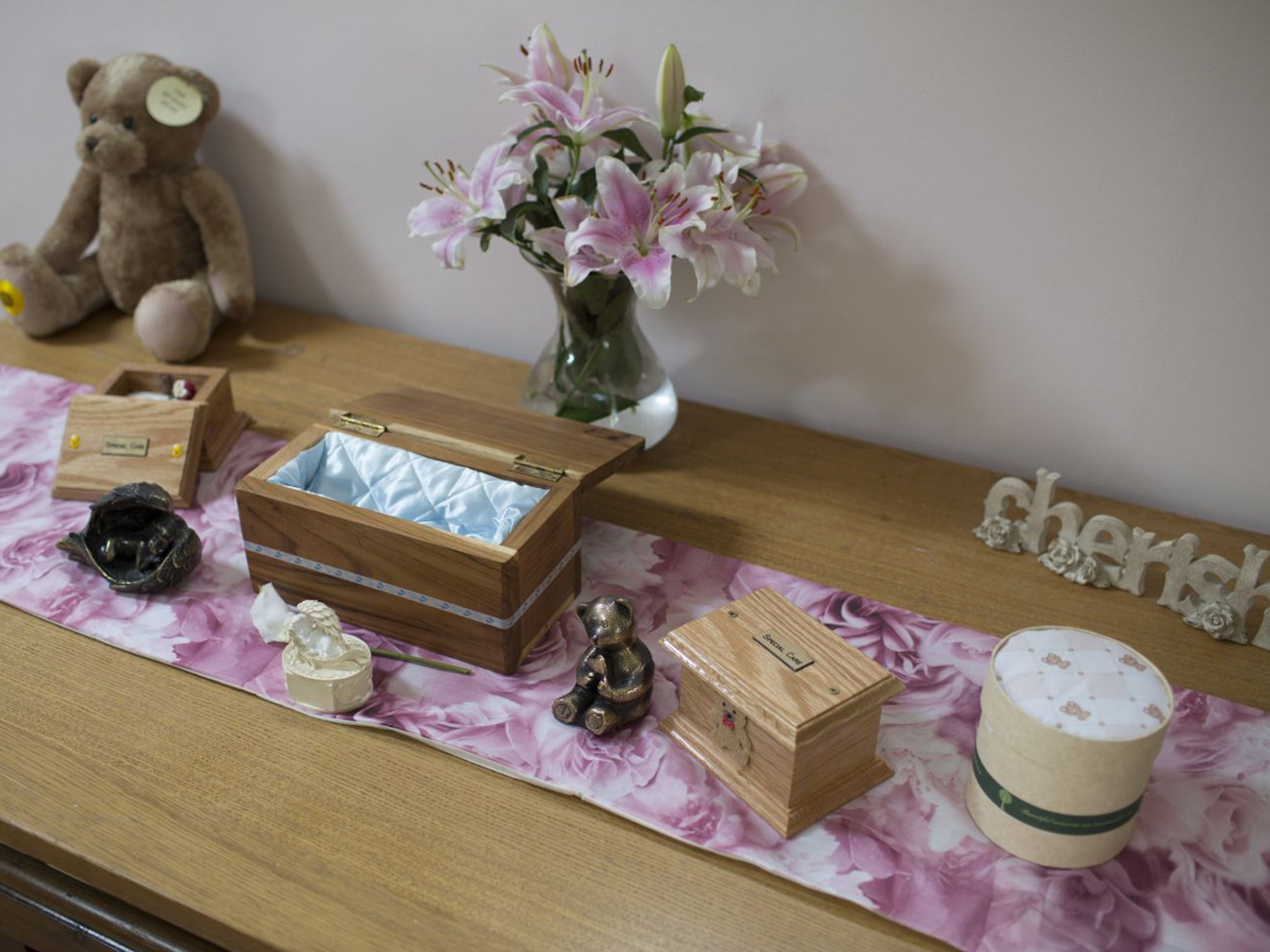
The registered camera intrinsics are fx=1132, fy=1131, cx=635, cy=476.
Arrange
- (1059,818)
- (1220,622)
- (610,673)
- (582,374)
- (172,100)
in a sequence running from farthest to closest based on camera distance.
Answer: (172,100) → (582,374) → (1220,622) → (610,673) → (1059,818)

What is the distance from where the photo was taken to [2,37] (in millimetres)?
1550

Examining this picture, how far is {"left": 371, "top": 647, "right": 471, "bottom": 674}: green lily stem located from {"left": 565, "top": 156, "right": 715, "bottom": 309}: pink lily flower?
1.18ft

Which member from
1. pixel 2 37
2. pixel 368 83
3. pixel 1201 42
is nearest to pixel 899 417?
pixel 1201 42

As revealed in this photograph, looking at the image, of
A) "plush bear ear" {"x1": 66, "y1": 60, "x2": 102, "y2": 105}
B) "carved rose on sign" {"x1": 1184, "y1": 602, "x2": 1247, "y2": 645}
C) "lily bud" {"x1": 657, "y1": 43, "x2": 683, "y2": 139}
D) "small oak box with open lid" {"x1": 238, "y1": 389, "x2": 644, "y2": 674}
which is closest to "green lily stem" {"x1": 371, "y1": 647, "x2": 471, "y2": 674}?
"small oak box with open lid" {"x1": 238, "y1": 389, "x2": 644, "y2": 674}

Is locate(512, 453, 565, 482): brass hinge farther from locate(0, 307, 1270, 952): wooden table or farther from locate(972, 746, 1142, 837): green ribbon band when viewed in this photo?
locate(972, 746, 1142, 837): green ribbon band

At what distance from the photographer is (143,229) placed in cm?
144

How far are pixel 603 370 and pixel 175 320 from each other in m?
0.56

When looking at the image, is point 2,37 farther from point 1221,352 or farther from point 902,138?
point 1221,352

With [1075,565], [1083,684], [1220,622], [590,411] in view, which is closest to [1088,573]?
[1075,565]

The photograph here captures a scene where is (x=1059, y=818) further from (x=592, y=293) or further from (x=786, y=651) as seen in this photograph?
(x=592, y=293)

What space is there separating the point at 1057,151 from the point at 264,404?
2.97ft

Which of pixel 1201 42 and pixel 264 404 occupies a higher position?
pixel 1201 42

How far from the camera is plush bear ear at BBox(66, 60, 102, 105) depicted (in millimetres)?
1373

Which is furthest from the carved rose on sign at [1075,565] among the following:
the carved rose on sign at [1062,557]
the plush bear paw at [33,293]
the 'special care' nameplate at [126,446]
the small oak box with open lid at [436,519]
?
the plush bear paw at [33,293]
